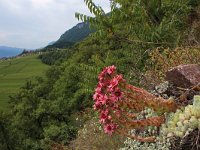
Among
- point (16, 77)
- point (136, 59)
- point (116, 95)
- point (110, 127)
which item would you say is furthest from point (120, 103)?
point (16, 77)

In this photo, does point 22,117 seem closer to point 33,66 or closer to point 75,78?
point 75,78

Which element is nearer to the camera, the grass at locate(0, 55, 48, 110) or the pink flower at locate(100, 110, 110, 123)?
the pink flower at locate(100, 110, 110, 123)

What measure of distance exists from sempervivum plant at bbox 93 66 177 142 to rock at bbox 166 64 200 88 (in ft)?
3.22

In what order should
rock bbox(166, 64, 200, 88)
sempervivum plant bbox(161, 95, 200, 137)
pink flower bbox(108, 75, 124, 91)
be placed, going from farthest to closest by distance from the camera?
rock bbox(166, 64, 200, 88) < pink flower bbox(108, 75, 124, 91) < sempervivum plant bbox(161, 95, 200, 137)

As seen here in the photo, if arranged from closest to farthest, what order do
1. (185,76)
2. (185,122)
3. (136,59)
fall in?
(185,122)
(185,76)
(136,59)

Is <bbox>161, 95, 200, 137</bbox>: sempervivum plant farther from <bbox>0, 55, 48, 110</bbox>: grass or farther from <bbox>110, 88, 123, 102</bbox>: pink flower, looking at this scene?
<bbox>0, 55, 48, 110</bbox>: grass

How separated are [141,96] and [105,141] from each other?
369 centimetres

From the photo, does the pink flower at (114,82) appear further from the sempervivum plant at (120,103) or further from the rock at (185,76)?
the rock at (185,76)

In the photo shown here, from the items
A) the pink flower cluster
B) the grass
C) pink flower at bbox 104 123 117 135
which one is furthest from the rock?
the grass

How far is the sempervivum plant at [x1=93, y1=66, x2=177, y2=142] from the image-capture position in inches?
240

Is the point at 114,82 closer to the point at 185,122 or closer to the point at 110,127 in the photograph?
the point at 110,127

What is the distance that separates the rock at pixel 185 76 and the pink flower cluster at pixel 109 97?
1.59 m

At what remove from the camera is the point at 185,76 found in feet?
23.9

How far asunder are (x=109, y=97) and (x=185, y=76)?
Result: 1772 mm
